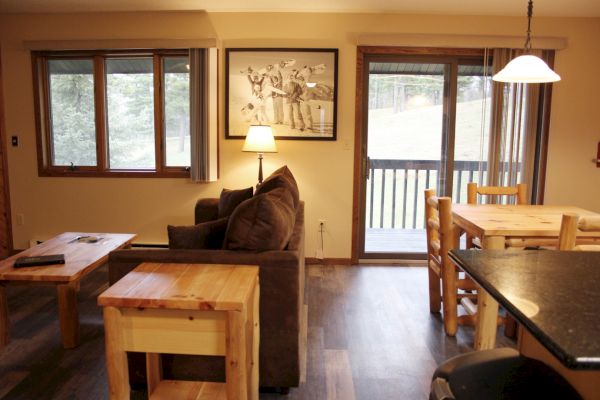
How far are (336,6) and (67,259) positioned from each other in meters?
2.91

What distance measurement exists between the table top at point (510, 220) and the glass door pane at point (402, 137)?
1265 mm

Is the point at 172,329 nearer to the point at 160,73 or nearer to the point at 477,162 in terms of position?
the point at 160,73

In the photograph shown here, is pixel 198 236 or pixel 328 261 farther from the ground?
pixel 198 236

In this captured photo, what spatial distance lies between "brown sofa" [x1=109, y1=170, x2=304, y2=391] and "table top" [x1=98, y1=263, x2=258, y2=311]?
56 mm

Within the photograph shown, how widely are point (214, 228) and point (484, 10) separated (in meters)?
3.15

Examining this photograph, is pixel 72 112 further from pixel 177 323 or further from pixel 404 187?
pixel 177 323

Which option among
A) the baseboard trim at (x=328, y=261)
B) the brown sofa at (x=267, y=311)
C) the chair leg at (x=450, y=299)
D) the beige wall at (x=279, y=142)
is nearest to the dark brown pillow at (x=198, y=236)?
the brown sofa at (x=267, y=311)

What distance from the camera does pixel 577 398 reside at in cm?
90

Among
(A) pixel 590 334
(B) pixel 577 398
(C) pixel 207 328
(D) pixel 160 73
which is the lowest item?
(C) pixel 207 328

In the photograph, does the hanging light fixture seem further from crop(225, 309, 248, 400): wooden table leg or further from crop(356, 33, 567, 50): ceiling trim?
crop(225, 309, 248, 400): wooden table leg

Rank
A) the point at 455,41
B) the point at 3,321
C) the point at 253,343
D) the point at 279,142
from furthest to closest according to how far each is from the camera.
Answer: the point at 279,142 < the point at 455,41 < the point at 3,321 < the point at 253,343

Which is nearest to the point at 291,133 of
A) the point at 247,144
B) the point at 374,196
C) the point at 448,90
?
the point at 247,144

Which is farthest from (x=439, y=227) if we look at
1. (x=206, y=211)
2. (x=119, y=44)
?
(x=119, y=44)

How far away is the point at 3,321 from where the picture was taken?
2506 millimetres
